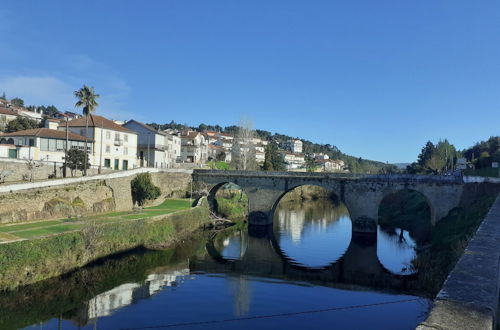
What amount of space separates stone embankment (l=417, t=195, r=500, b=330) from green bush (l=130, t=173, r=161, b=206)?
40.7 m

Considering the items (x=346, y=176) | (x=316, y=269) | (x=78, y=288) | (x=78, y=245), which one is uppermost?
(x=346, y=176)

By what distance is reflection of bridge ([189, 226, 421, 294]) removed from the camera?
2958 centimetres

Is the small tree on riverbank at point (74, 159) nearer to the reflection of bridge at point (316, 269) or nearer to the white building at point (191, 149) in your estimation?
the reflection of bridge at point (316, 269)

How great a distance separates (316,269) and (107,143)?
40.1 metres

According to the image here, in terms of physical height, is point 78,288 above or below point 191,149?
below

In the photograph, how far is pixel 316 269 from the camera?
109 ft

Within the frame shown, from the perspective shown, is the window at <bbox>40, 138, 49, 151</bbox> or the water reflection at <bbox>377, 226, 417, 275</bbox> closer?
the water reflection at <bbox>377, 226, 417, 275</bbox>

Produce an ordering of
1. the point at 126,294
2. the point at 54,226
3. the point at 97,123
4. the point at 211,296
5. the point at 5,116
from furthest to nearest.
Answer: the point at 5,116, the point at 97,123, the point at 54,226, the point at 211,296, the point at 126,294

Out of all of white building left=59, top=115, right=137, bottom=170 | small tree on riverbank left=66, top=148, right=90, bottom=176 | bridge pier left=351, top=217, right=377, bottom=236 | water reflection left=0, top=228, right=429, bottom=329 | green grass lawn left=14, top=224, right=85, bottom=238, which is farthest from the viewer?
white building left=59, top=115, right=137, bottom=170

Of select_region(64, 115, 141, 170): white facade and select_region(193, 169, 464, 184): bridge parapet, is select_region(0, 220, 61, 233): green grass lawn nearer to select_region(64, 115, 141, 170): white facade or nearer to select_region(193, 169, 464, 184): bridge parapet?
select_region(64, 115, 141, 170): white facade

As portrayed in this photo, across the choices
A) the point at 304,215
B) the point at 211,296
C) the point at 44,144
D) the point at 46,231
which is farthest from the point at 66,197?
the point at 304,215

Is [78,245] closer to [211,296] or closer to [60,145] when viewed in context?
[211,296]

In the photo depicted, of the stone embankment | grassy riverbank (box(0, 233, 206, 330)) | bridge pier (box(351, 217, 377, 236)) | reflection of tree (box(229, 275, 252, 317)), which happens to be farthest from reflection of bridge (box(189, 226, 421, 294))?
the stone embankment

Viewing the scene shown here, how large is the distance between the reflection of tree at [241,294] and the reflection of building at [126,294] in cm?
441
